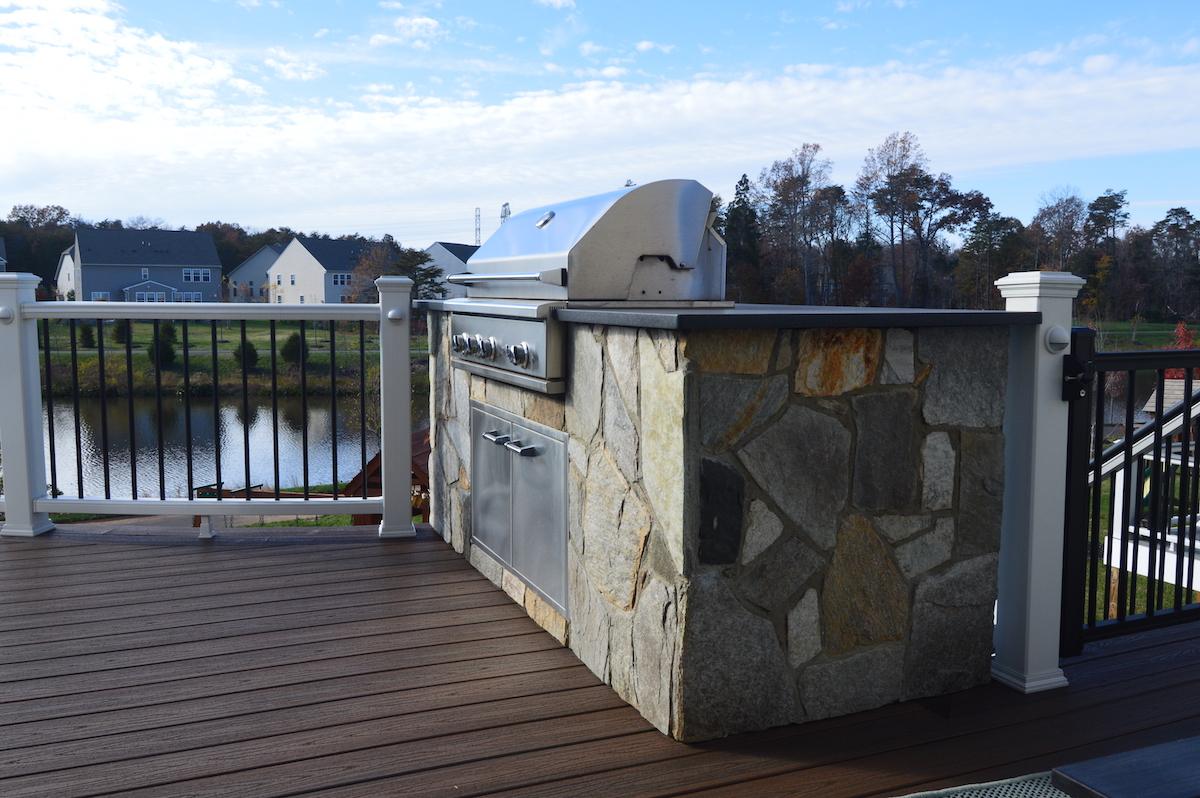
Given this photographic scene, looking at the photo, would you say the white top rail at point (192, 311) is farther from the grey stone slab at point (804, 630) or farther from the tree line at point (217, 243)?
the tree line at point (217, 243)

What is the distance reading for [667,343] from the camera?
2096 millimetres

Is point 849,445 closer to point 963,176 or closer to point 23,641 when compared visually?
point 23,641

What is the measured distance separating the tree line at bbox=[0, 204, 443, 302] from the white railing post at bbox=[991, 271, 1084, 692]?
19.5 metres

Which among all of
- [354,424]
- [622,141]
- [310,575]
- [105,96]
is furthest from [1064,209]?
[310,575]

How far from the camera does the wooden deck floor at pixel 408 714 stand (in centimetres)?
201

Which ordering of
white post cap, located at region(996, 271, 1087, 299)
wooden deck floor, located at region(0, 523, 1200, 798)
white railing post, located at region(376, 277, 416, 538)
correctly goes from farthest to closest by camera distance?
white railing post, located at region(376, 277, 416, 538) → white post cap, located at region(996, 271, 1087, 299) → wooden deck floor, located at region(0, 523, 1200, 798)

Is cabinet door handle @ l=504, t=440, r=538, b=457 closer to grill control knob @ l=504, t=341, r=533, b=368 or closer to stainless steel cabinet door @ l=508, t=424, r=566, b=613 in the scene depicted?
stainless steel cabinet door @ l=508, t=424, r=566, b=613

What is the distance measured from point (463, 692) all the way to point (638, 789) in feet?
2.34

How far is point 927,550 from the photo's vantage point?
7.87 feet

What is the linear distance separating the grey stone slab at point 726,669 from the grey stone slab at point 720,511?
55mm

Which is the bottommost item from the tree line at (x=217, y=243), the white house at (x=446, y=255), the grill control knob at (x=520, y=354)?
the grill control knob at (x=520, y=354)

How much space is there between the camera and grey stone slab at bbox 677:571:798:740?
211 centimetres

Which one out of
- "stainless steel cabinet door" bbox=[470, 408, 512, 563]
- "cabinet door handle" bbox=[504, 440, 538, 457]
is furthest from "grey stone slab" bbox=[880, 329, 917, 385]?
"stainless steel cabinet door" bbox=[470, 408, 512, 563]

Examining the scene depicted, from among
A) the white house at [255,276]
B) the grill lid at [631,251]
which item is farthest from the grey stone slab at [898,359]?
the white house at [255,276]
